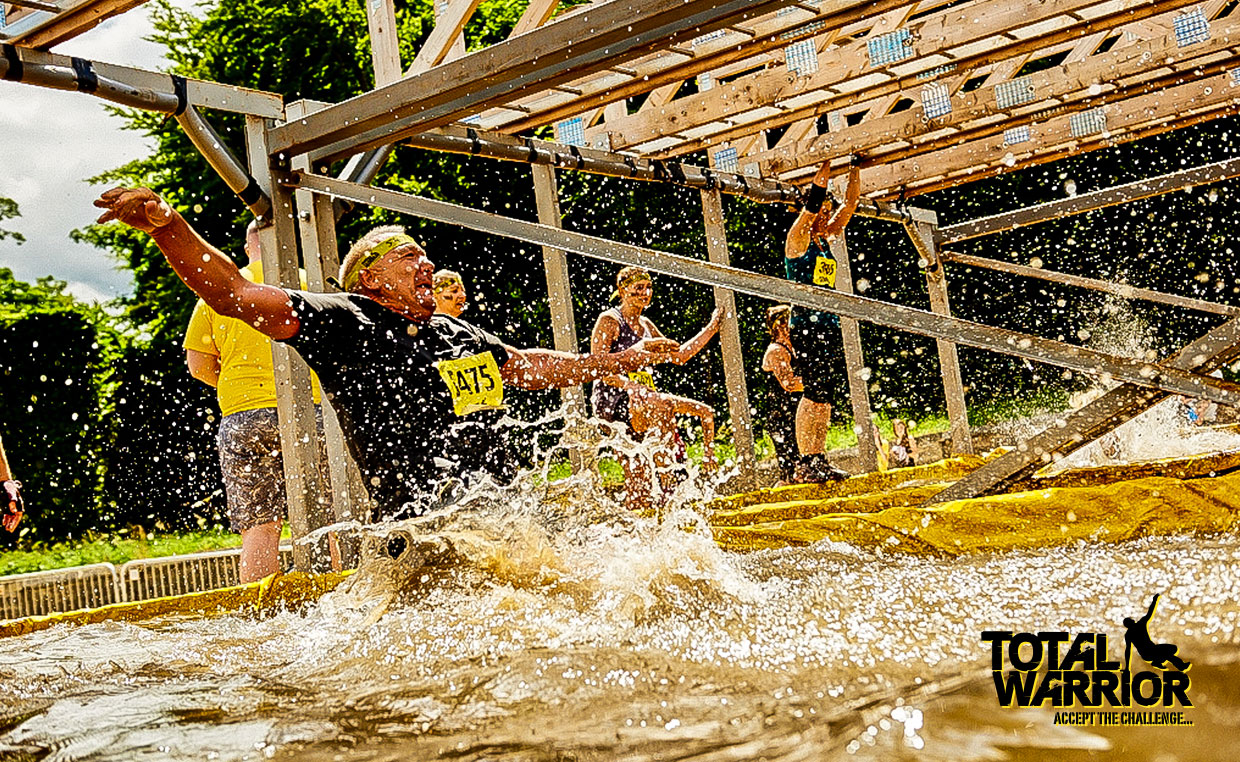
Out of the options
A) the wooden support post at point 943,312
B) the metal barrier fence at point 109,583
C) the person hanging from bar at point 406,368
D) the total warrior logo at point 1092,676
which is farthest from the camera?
the wooden support post at point 943,312

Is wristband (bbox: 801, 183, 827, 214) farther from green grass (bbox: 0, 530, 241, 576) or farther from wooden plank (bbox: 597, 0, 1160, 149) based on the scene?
green grass (bbox: 0, 530, 241, 576)

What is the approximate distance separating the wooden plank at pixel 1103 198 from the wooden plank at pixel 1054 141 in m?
0.34

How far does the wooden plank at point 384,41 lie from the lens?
468 cm

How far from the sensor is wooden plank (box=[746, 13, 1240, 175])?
5980 mm

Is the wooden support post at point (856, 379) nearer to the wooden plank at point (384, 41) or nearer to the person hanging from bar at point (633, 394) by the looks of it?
the person hanging from bar at point (633, 394)

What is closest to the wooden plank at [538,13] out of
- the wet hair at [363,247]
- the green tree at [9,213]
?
the wet hair at [363,247]

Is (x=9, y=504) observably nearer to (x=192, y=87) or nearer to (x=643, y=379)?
(x=192, y=87)

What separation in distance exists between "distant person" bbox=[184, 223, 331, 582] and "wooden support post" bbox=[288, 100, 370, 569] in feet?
0.22

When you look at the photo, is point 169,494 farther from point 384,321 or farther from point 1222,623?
point 1222,623

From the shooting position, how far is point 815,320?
7191 millimetres

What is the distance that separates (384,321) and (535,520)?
30.2 inches

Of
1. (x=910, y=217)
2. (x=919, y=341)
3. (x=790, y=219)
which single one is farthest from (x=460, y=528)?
(x=790, y=219)

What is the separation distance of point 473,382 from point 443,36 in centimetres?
174

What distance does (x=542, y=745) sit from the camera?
1.51 metres
